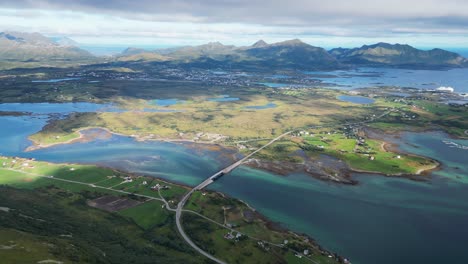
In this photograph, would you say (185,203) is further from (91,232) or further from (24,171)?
(24,171)

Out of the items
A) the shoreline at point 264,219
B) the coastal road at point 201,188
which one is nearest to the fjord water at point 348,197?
the shoreline at point 264,219

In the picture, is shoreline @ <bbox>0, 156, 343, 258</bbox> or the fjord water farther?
the fjord water

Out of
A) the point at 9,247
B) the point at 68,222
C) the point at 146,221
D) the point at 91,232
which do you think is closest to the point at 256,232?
the point at 146,221

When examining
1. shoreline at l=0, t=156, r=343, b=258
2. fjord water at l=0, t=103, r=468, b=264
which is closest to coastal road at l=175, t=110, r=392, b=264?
fjord water at l=0, t=103, r=468, b=264

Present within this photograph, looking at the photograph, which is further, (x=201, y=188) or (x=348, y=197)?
(x=201, y=188)

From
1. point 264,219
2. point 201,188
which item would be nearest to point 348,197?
point 264,219

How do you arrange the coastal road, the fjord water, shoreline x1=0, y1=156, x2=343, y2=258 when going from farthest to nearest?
the fjord water < shoreline x1=0, y1=156, x2=343, y2=258 < the coastal road

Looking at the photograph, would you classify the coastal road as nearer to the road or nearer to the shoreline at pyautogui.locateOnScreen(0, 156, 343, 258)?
the road

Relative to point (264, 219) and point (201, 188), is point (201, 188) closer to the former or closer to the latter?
point (201, 188)
